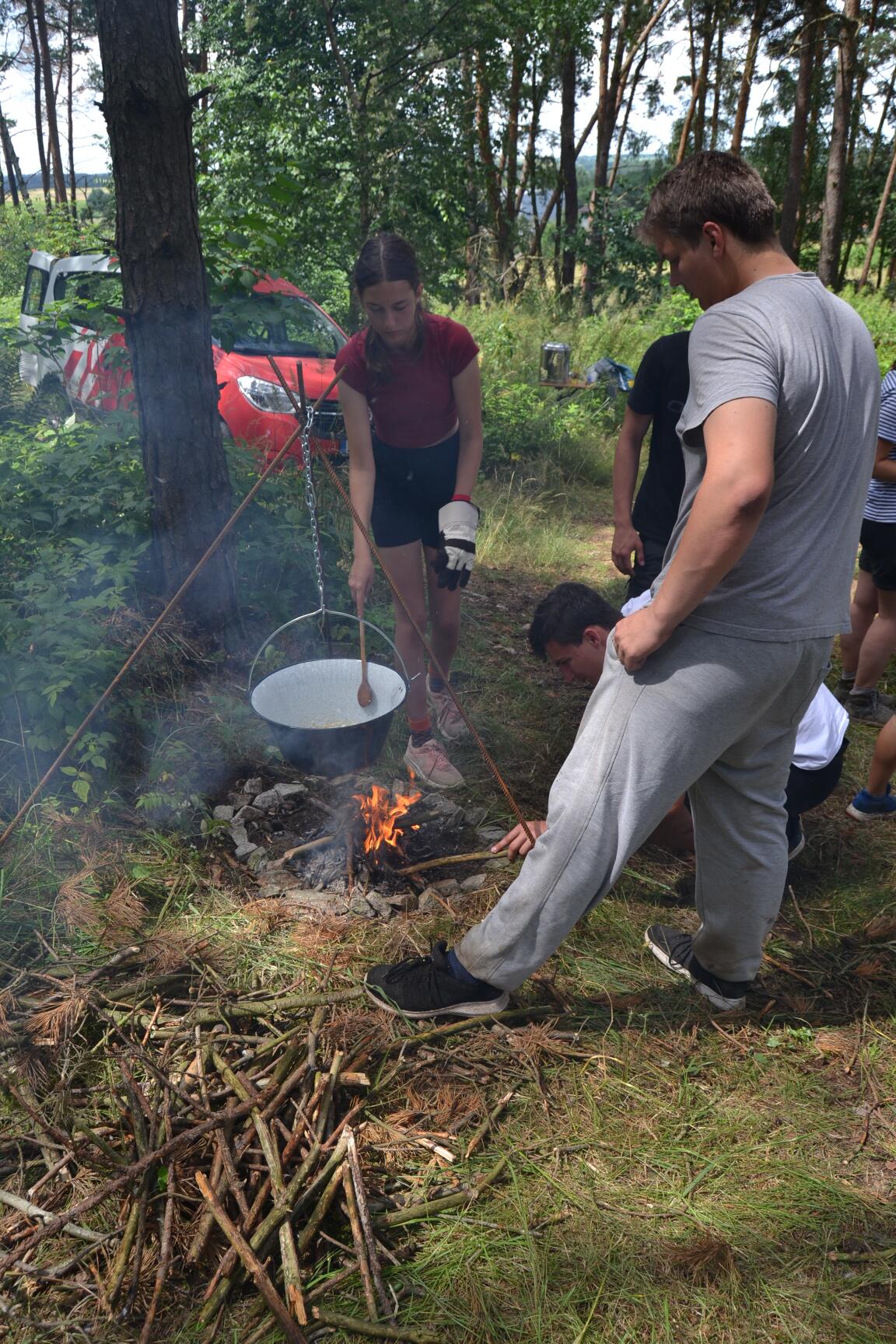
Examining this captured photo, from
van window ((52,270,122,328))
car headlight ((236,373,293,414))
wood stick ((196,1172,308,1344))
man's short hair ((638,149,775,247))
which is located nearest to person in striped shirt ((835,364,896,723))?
man's short hair ((638,149,775,247))

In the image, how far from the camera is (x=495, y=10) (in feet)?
28.3

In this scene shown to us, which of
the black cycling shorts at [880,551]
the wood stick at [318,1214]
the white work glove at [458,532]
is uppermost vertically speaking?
the white work glove at [458,532]

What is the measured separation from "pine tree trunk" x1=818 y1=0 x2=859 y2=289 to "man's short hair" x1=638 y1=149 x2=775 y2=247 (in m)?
15.8

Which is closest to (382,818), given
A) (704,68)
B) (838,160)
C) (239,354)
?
(239,354)

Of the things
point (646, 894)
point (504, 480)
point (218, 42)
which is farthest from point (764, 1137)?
point (218, 42)

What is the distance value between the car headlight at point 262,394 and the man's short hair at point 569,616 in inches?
154

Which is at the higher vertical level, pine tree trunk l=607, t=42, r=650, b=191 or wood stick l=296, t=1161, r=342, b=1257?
pine tree trunk l=607, t=42, r=650, b=191

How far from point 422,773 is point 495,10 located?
865 cm

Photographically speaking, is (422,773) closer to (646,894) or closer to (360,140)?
(646,894)

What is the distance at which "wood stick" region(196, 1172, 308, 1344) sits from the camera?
5.39ft

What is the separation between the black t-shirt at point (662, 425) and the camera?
3.26 meters

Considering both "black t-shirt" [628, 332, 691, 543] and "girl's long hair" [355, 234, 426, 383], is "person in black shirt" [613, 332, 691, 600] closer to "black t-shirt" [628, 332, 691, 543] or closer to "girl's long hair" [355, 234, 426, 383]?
"black t-shirt" [628, 332, 691, 543]

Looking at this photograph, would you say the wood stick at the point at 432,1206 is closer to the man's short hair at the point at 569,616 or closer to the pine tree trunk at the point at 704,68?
the man's short hair at the point at 569,616

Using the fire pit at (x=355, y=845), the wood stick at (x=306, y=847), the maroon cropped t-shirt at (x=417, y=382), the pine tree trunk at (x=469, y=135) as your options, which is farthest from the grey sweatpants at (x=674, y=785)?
the pine tree trunk at (x=469, y=135)
